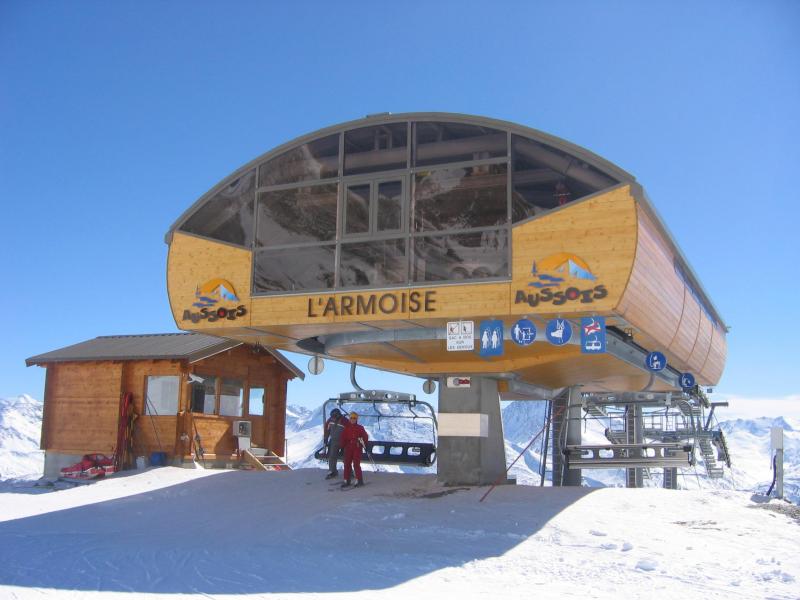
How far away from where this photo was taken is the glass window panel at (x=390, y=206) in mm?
16203

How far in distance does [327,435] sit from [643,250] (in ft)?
29.3

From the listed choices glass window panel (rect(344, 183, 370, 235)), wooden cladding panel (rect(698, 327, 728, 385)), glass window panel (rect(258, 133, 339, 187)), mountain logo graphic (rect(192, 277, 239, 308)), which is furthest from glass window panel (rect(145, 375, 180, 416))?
wooden cladding panel (rect(698, 327, 728, 385))

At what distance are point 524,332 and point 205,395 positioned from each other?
1518cm

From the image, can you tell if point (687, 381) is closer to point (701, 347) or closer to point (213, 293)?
point (701, 347)

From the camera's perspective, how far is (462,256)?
1566cm

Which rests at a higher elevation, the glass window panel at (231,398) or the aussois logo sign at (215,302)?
the aussois logo sign at (215,302)

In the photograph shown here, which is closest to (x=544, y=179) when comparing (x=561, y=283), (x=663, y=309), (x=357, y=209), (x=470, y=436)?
(x=561, y=283)

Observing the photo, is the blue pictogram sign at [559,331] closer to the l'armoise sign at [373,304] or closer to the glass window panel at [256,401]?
the l'armoise sign at [373,304]

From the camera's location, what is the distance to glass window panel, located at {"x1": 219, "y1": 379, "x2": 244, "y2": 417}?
1086 inches

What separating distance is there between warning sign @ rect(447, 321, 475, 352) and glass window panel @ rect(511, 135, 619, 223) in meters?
2.17

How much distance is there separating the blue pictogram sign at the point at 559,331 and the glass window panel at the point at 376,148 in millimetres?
4328

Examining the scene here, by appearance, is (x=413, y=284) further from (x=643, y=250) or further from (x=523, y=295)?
(x=643, y=250)

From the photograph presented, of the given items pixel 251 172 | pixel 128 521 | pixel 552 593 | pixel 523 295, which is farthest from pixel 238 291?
Answer: pixel 552 593

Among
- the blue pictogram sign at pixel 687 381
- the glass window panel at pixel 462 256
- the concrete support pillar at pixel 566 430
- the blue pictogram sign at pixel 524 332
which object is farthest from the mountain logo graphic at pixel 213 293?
the blue pictogram sign at pixel 687 381
